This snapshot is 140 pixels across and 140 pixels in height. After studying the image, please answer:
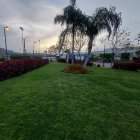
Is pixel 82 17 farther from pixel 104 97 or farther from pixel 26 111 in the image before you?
pixel 26 111

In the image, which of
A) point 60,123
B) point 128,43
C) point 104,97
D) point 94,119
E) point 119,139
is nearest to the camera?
point 119,139

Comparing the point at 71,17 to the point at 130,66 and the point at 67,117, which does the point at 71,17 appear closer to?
the point at 130,66

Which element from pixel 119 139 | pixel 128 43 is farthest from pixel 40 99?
pixel 128 43

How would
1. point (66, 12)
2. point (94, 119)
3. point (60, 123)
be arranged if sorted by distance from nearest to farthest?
point (60, 123), point (94, 119), point (66, 12)

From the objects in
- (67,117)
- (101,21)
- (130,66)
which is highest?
(101,21)

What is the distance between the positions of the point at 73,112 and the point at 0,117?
1.81m

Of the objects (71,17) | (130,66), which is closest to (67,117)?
(130,66)

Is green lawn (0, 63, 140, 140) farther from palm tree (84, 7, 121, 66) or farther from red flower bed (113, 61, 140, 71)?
palm tree (84, 7, 121, 66)

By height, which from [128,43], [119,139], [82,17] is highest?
[82,17]

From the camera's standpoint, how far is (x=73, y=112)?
510 centimetres

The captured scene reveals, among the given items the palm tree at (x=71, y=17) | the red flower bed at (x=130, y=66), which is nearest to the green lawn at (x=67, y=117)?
the red flower bed at (x=130, y=66)

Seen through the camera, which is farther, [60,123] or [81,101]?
[81,101]

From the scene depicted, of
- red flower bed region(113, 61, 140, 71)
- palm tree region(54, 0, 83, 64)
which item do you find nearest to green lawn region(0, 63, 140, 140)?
red flower bed region(113, 61, 140, 71)

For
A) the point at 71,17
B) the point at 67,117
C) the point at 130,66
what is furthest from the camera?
the point at 71,17
